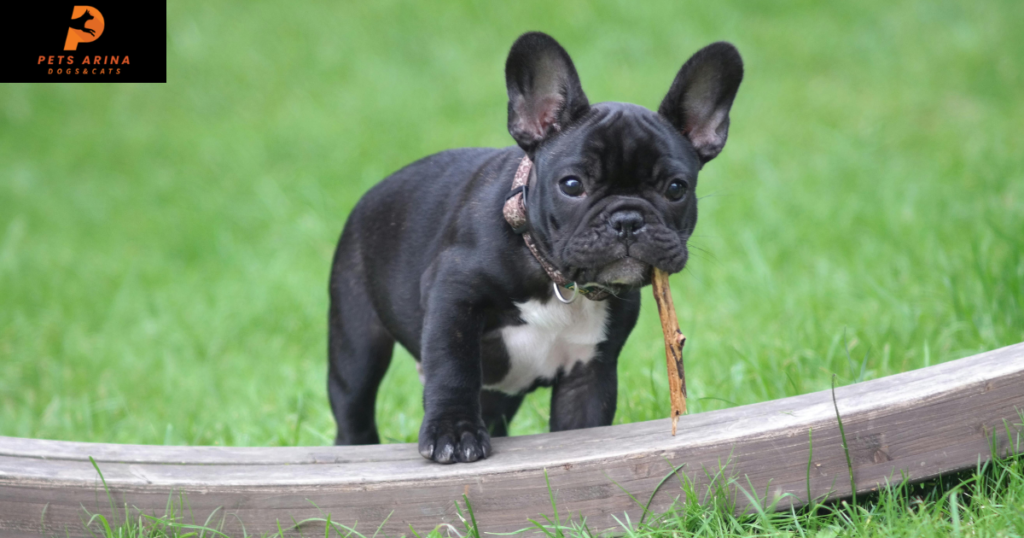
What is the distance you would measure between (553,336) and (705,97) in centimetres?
92

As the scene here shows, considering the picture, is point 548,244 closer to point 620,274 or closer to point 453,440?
point 620,274

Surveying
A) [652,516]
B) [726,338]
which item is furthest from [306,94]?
[652,516]

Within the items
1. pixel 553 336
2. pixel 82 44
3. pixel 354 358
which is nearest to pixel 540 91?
pixel 553 336

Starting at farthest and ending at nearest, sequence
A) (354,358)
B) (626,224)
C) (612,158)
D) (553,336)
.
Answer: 1. (354,358)
2. (553,336)
3. (612,158)
4. (626,224)

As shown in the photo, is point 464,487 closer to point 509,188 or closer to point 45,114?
point 509,188

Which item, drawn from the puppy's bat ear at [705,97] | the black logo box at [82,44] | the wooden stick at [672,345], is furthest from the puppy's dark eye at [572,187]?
the black logo box at [82,44]

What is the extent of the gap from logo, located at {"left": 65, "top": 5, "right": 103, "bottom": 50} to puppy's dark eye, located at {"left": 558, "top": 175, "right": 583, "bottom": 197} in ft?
17.1

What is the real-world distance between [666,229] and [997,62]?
9.06 meters

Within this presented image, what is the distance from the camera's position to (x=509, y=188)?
10.6 feet

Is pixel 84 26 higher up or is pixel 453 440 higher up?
pixel 84 26

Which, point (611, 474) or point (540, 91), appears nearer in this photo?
point (611, 474)

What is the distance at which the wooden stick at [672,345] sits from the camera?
291 cm

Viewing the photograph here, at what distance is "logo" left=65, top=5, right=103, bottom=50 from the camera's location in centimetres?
703

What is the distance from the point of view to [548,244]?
2949 mm
